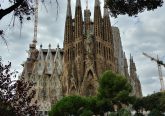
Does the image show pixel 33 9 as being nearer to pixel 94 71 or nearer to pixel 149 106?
pixel 149 106

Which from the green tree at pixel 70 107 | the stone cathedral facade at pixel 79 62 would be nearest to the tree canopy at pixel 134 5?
the green tree at pixel 70 107

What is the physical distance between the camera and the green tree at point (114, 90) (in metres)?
42.7

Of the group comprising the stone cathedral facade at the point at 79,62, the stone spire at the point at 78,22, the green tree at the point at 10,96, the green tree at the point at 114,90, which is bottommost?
the green tree at the point at 10,96

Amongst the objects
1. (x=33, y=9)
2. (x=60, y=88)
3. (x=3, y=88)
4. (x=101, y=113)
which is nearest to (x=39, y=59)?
(x=60, y=88)

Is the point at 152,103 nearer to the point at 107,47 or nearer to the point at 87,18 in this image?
the point at 107,47

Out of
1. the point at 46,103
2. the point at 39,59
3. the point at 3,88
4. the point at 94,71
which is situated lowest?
the point at 3,88

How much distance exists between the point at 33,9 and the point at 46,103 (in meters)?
64.1

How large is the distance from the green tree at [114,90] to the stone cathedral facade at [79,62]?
20335 millimetres

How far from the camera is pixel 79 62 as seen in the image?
68.9 metres

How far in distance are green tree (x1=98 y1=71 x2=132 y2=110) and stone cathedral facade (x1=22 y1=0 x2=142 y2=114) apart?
66.7ft

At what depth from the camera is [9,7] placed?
24.5ft

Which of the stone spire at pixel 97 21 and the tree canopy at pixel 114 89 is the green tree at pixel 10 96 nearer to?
→ the tree canopy at pixel 114 89

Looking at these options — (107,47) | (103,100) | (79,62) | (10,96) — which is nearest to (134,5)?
(10,96)

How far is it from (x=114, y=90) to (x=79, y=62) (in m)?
25.7
